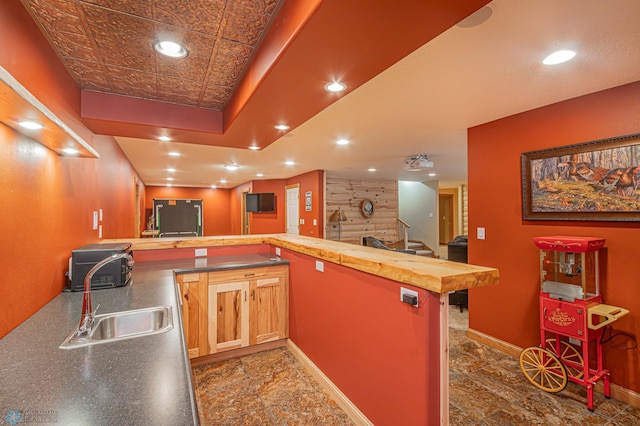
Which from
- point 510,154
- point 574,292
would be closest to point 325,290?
point 574,292

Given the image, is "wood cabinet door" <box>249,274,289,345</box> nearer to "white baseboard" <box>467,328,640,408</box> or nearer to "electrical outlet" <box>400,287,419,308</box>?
"electrical outlet" <box>400,287,419,308</box>

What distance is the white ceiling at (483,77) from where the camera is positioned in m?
1.48

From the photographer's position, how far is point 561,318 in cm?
223

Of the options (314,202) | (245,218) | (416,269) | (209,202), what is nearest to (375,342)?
(416,269)

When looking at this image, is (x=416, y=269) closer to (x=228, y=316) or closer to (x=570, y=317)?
(x=570, y=317)

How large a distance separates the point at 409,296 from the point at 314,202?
5669 mm

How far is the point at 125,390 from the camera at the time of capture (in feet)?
2.98

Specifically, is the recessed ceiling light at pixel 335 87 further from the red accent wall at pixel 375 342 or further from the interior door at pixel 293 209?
the interior door at pixel 293 209

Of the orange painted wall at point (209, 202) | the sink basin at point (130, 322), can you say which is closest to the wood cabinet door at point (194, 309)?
the sink basin at point (130, 322)

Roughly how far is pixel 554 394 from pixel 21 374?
322 centimetres

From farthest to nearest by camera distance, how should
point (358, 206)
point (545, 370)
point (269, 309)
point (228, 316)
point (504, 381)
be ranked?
1. point (358, 206)
2. point (269, 309)
3. point (228, 316)
4. point (504, 381)
5. point (545, 370)

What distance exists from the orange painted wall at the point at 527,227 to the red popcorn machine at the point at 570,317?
124 millimetres

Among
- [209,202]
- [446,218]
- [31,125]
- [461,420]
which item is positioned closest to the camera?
[31,125]

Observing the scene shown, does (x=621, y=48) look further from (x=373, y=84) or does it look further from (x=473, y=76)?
(x=373, y=84)
